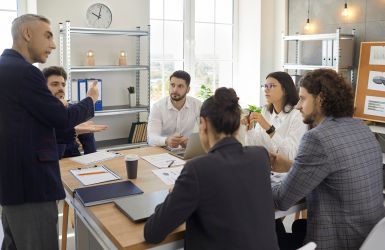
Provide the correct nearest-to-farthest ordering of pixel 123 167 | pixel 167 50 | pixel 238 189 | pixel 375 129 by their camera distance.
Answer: pixel 238 189 < pixel 123 167 < pixel 375 129 < pixel 167 50

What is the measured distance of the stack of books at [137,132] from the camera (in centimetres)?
440

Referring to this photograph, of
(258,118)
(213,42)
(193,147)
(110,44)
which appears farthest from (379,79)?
(110,44)

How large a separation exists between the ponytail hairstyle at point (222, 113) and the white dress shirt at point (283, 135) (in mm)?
1158

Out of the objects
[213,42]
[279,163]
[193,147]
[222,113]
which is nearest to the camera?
[222,113]

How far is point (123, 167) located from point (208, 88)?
10.4 ft

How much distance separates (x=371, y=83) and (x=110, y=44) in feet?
9.12

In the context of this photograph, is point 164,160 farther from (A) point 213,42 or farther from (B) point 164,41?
(A) point 213,42

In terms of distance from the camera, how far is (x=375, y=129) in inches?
152

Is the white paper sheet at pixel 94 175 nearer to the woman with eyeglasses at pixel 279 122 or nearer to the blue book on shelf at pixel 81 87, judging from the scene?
the woman with eyeglasses at pixel 279 122

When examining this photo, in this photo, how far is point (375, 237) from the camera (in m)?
1.49

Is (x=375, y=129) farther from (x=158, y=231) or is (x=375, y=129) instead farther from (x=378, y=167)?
(x=158, y=231)

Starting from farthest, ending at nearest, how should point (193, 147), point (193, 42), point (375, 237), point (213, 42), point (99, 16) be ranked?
point (213, 42)
point (193, 42)
point (99, 16)
point (193, 147)
point (375, 237)

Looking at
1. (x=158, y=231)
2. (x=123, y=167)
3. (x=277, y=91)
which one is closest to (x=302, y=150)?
(x=158, y=231)

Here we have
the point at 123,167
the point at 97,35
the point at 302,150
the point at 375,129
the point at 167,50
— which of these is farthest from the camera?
the point at 167,50
